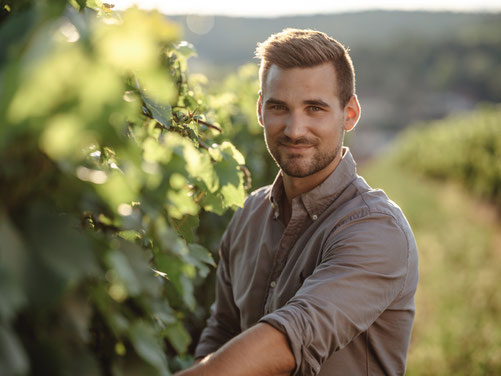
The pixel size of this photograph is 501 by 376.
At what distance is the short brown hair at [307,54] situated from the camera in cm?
244

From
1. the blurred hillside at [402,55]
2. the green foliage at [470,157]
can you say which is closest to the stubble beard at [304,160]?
the green foliage at [470,157]

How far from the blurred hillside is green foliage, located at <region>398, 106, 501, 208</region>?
124ft

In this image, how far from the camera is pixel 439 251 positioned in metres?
10.1

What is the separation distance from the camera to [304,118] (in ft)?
8.13

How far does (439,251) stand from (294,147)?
854 centimetres

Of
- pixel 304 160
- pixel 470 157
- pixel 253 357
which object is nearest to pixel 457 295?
pixel 304 160

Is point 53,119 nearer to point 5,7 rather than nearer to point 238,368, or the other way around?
point 5,7

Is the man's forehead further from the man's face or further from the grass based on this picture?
the grass

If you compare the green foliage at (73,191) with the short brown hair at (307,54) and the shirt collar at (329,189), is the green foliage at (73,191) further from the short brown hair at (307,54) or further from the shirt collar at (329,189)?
the short brown hair at (307,54)

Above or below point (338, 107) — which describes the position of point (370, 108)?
below

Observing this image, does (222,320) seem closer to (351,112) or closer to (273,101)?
(273,101)

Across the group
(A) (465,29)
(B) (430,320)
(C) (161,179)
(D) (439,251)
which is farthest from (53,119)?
(A) (465,29)

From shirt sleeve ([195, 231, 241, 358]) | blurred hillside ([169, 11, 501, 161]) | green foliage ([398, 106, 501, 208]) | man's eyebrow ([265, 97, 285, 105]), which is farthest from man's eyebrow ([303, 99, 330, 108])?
blurred hillside ([169, 11, 501, 161])

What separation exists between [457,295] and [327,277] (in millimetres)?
6651
